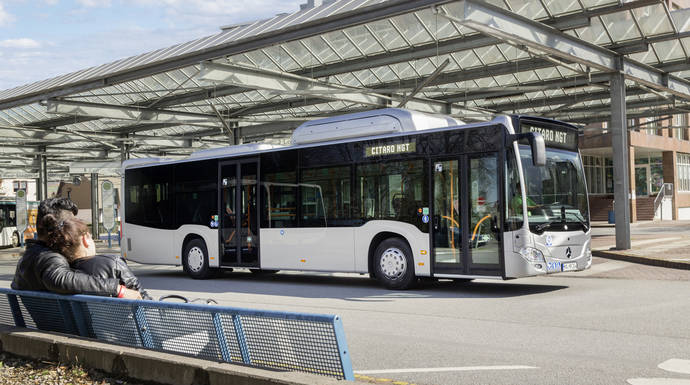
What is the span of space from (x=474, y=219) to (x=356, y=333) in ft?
14.2

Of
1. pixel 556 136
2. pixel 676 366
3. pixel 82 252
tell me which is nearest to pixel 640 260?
pixel 556 136

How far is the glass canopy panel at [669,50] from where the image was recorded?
1997 centimetres

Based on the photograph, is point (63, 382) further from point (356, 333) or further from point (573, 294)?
point (573, 294)

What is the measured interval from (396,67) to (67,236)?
57.9 feet

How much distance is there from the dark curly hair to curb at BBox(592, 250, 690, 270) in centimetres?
1336

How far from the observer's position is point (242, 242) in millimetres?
16484

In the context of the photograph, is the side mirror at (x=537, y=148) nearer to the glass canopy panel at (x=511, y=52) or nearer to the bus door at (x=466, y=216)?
the bus door at (x=466, y=216)

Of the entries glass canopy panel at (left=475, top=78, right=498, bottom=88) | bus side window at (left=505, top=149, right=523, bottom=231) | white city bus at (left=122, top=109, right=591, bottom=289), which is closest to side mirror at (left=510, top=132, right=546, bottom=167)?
white city bus at (left=122, top=109, right=591, bottom=289)

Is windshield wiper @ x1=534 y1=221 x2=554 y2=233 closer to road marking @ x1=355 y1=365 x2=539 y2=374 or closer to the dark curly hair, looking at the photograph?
road marking @ x1=355 y1=365 x2=539 y2=374

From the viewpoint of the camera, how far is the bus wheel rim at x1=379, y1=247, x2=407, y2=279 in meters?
13.4

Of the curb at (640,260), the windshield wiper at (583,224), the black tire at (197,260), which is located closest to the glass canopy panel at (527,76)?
the curb at (640,260)

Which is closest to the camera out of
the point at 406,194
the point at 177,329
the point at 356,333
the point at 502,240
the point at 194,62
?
the point at 177,329

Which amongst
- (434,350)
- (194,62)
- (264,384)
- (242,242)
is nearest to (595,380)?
(434,350)

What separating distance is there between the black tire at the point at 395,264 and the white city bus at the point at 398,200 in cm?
2
